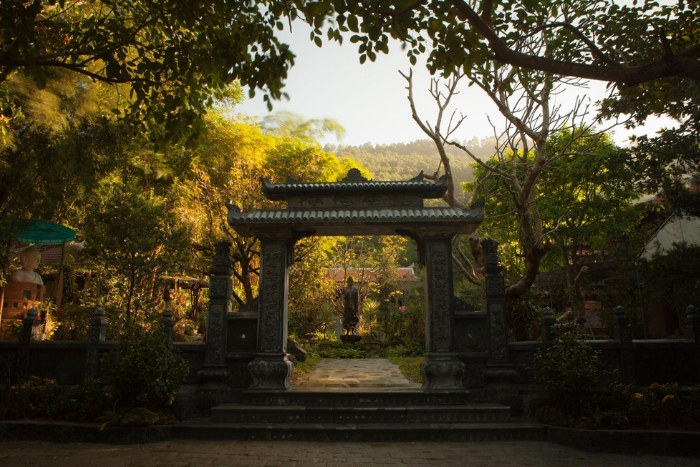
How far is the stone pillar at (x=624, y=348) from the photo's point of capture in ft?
25.2

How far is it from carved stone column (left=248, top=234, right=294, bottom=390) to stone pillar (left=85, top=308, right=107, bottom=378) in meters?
2.60

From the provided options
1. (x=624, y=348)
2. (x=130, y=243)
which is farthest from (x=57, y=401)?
(x=624, y=348)

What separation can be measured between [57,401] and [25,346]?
154cm

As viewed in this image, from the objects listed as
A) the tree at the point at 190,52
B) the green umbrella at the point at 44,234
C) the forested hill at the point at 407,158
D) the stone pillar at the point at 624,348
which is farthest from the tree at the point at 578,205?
the forested hill at the point at 407,158

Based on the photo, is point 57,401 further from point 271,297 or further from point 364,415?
point 364,415

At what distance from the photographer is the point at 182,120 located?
21.8ft

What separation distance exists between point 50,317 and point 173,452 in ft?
41.7

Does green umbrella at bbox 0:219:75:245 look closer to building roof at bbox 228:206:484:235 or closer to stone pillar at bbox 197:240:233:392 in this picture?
stone pillar at bbox 197:240:233:392

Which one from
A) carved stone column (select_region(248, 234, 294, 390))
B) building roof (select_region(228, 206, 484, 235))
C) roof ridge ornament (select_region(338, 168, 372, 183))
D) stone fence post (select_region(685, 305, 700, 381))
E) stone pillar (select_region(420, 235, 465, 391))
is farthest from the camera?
roof ridge ornament (select_region(338, 168, 372, 183))

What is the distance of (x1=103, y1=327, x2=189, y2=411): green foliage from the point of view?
6910mm

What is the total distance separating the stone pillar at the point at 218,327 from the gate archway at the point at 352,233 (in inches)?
0.7

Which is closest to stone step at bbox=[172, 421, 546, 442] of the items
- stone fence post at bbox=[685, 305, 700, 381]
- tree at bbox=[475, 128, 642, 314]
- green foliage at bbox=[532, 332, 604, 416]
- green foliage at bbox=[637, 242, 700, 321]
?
green foliage at bbox=[532, 332, 604, 416]

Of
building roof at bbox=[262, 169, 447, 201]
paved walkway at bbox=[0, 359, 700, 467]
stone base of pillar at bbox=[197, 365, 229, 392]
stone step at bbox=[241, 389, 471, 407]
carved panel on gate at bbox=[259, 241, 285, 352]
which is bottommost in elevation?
paved walkway at bbox=[0, 359, 700, 467]

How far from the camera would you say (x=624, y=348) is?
7.78m
